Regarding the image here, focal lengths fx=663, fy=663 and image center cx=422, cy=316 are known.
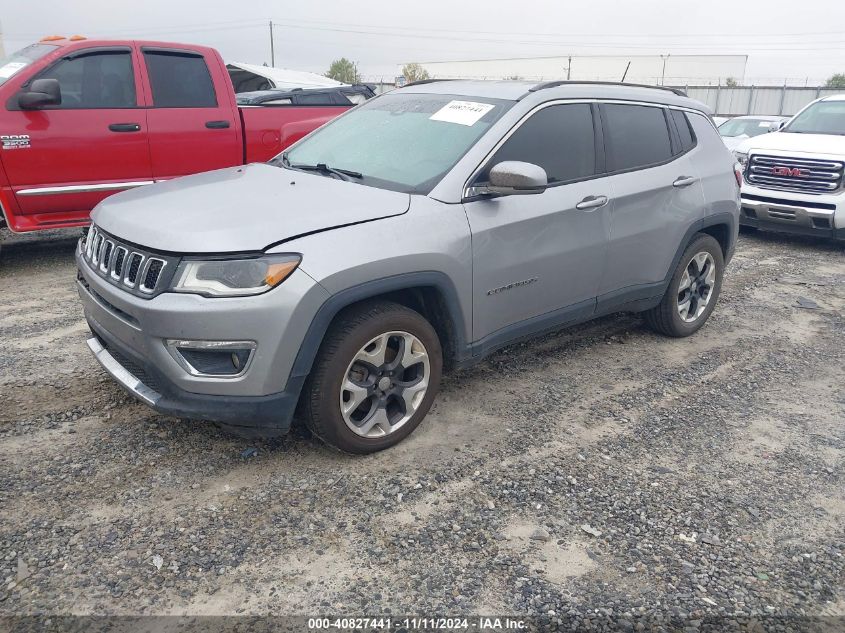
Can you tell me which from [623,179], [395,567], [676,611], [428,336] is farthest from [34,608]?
[623,179]

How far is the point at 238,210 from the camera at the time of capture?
10.1 ft

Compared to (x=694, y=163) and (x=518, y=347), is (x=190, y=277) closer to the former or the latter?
(x=518, y=347)

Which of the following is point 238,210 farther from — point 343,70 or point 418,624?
point 343,70

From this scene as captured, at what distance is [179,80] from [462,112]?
403 centimetres

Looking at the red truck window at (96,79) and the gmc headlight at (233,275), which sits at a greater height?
the red truck window at (96,79)

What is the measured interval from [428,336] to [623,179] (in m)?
1.83

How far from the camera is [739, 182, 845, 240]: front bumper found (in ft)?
26.6

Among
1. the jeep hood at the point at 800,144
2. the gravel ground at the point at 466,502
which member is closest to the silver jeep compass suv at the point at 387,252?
the gravel ground at the point at 466,502

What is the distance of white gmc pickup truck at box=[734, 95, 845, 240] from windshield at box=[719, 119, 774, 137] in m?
5.48

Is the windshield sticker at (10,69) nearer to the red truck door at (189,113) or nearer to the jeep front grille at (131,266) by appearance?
the red truck door at (189,113)

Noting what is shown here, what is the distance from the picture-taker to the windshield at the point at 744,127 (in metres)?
14.8

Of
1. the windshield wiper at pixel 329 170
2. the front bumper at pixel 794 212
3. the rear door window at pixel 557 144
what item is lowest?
the front bumper at pixel 794 212

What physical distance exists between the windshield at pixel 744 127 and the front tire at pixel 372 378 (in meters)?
13.8

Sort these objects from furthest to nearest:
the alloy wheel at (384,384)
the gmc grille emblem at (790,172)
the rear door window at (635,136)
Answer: the gmc grille emblem at (790,172) < the rear door window at (635,136) < the alloy wheel at (384,384)
